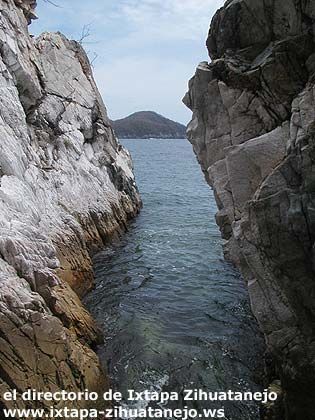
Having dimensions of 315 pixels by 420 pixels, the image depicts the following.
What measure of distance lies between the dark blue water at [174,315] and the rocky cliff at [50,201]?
1143mm

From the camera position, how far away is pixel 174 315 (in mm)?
16484

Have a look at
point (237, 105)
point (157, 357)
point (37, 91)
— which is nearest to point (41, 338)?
point (157, 357)

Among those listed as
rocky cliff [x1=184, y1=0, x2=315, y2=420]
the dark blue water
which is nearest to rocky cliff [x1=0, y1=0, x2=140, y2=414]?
the dark blue water

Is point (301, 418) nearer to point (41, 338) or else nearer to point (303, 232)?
point (303, 232)

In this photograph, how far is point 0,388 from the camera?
9.68 metres

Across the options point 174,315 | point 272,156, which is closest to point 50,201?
point 174,315

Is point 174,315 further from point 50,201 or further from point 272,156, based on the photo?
point 272,156

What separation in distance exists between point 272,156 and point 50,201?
37.5 ft

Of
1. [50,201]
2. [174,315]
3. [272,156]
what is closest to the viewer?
[272,156]

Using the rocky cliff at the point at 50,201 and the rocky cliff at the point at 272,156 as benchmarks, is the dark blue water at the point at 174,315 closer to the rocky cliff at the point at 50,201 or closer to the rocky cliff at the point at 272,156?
the rocky cliff at the point at 50,201

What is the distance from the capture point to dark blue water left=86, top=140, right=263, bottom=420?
41.0 feet

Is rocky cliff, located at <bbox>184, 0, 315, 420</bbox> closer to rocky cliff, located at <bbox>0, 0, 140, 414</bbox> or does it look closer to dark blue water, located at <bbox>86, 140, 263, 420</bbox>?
dark blue water, located at <bbox>86, 140, 263, 420</bbox>

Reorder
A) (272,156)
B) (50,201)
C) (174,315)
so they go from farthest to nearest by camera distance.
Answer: (50,201)
(174,315)
(272,156)

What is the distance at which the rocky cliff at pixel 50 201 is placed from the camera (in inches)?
425
